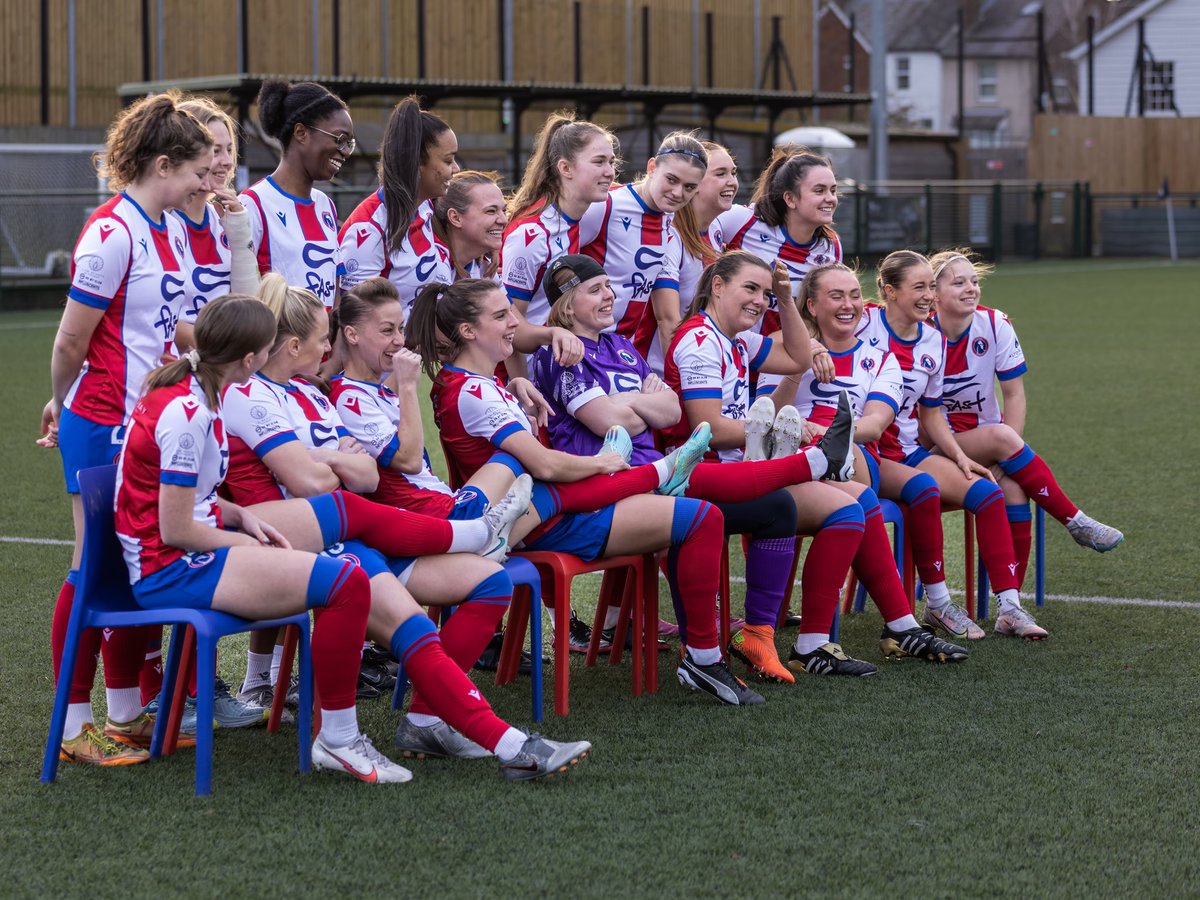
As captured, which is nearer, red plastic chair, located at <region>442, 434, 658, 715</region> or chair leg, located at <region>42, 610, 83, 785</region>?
chair leg, located at <region>42, 610, 83, 785</region>

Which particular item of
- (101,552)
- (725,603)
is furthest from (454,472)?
(101,552)

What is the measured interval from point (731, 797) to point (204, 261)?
196 cm

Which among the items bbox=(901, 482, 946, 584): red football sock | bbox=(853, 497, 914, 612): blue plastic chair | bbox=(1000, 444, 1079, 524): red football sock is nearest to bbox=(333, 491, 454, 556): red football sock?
bbox=(853, 497, 914, 612): blue plastic chair

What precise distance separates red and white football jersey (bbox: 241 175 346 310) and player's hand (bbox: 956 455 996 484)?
7.71 feet

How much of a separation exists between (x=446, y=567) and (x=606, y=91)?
22283 mm

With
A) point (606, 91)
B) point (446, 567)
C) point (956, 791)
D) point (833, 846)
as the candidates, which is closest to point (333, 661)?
point (446, 567)

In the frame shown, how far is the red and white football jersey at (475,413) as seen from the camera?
4.40 metres

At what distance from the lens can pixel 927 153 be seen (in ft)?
122

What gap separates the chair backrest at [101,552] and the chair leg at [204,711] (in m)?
0.33

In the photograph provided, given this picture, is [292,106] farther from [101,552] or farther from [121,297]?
[101,552]

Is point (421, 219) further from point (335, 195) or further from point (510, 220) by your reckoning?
point (335, 195)

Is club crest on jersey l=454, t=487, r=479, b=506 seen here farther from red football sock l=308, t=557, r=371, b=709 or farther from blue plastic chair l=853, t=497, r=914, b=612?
blue plastic chair l=853, t=497, r=914, b=612

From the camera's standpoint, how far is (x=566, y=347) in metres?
4.61

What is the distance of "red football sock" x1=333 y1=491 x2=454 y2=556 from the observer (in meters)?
3.98
